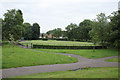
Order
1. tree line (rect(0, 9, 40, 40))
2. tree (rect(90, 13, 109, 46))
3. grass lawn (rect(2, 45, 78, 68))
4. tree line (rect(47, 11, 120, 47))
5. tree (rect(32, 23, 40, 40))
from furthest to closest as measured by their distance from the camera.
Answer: tree (rect(32, 23, 40, 40)) < tree line (rect(0, 9, 40, 40)) < tree (rect(90, 13, 109, 46)) < tree line (rect(47, 11, 120, 47)) < grass lawn (rect(2, 45, 78, 68))

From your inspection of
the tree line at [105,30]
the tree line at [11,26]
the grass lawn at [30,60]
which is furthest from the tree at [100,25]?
the tree line at [11,26]

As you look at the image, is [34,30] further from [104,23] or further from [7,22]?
[104,23]

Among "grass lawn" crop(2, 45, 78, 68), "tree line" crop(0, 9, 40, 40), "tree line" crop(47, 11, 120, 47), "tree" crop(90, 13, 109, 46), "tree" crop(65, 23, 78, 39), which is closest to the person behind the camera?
"grass lawn" crop(2, 45, 78, 68)

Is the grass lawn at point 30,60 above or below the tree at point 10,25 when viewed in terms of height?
below

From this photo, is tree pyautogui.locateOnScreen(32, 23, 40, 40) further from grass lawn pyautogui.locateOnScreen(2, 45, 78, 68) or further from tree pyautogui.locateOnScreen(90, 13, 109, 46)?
grass lawn pyautogui.locateOnScreen(2, 45, 78, 68)

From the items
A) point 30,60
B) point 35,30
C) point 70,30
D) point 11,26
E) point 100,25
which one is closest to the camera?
point 30,60

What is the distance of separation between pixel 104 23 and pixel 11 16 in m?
36.8

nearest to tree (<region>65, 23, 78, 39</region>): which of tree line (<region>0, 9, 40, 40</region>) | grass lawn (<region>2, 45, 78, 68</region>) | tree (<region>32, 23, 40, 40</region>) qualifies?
tree (<region>32, 23, 40, 40</region>)

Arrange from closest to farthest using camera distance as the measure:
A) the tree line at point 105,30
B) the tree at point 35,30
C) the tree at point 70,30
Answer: the tree line at point 105,30 < the tree at point 35,30 < the tree at point 70,30

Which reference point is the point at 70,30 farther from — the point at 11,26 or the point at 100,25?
the point at 100,25

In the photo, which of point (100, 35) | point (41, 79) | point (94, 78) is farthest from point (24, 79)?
point (100, 35)

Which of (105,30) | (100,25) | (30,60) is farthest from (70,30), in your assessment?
(30,60)

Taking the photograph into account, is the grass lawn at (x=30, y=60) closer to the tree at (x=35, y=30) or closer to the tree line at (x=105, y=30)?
the tree line at (x=105, y=30)

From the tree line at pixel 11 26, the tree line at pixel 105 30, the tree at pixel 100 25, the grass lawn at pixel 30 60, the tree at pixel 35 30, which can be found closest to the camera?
the grass lawn at pixel 30 60
